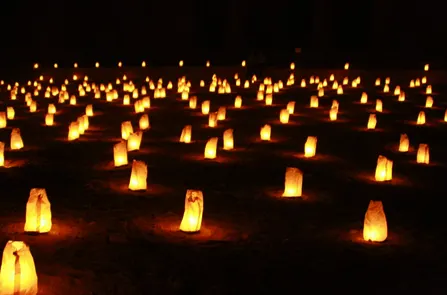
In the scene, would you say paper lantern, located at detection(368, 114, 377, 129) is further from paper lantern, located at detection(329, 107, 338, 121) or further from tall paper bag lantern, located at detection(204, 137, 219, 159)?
tall paper bag lantern, located at detection(204, 137, 219, 159)

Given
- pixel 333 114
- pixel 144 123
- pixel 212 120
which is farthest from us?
pixel 333 114

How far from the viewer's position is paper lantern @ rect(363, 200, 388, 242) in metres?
6.41

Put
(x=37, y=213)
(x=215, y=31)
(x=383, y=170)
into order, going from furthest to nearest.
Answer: (x=215, y=31) → (x=383, y=170) → (x=37, y=213)

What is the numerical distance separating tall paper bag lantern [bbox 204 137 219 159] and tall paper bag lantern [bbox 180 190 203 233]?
3.62 m

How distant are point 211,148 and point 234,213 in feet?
9.78

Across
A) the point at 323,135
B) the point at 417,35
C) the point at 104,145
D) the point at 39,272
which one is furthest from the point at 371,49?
the point at 39,272

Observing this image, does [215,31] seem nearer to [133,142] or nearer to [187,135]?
[187,135]

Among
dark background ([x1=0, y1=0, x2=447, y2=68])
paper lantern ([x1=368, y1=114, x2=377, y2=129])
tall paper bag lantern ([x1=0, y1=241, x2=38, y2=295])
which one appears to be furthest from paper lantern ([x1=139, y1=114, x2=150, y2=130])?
dark background ([x1=0, y1=0, x2=447, y2=68])

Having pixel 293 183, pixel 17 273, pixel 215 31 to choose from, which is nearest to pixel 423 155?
pixel 293 183

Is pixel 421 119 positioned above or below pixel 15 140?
above

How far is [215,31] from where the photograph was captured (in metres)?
30.5

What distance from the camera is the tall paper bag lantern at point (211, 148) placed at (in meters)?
10.2

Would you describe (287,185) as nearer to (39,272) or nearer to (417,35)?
(39,272)

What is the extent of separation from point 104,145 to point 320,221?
525 cm
